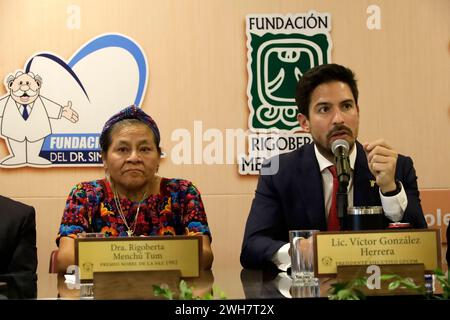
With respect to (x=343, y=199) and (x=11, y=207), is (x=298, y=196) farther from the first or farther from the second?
(x=11, y=207)

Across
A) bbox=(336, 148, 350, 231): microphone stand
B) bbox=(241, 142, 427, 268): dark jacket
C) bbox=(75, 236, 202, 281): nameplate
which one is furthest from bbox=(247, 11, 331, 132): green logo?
bbox=(75, 236, 202, 281): nameplate

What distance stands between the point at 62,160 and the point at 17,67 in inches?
→ 24.0

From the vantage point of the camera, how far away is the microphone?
7.16ft

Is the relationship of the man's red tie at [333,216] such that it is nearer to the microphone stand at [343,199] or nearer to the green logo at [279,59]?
the microphone stand at [343,199]

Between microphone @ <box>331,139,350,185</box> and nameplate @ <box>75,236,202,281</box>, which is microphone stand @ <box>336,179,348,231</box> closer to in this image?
microphone @ <box>331,139,350,185</box>

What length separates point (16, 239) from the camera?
9.20ft

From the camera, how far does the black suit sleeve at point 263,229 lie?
2520 mm

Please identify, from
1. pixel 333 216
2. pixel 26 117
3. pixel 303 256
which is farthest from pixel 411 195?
pixel 26 117

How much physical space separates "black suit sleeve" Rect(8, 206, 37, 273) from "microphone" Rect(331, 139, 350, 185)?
1.33m

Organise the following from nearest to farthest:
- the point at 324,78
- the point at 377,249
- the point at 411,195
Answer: the point at 377,249 < the point at 411,195 < the point at 324,78

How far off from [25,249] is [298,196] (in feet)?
3.80

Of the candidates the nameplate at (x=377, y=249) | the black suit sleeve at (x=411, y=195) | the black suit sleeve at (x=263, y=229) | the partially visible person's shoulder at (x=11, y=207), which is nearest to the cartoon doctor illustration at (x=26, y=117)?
the partially visible person's shoulder at (x=11, y=207)

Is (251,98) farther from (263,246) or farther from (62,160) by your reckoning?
(263,246)

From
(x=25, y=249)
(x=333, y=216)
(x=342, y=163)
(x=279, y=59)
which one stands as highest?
(x=279, y=59)
